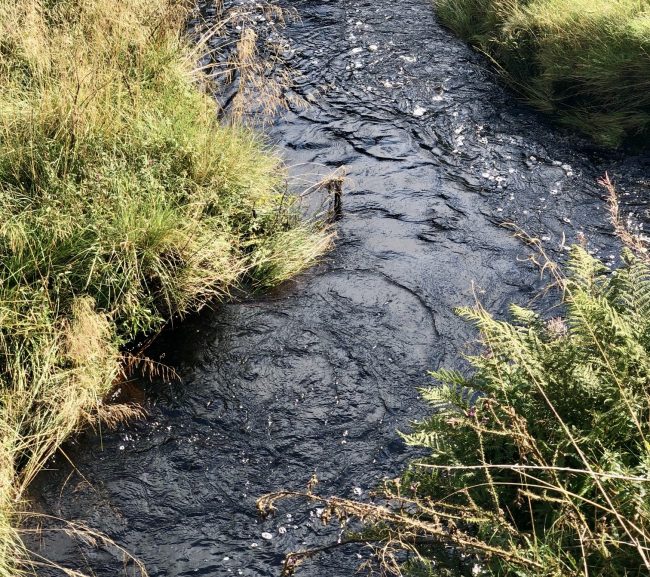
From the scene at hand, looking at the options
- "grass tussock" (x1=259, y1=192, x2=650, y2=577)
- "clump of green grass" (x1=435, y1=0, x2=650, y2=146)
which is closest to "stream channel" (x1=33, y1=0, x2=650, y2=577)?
"clump of green grass" (x1=435, y1=0, x2=650, y2=146)

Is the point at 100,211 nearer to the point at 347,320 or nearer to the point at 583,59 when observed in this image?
the point at 347,320

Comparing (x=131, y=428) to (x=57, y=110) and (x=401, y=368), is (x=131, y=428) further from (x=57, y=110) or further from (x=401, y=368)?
(x=57, y=110)

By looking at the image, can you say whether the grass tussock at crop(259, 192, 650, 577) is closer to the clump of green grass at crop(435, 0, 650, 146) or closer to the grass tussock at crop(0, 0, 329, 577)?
the grass tussock at crop(0, 0, 329, 577)

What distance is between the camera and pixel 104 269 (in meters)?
4.46

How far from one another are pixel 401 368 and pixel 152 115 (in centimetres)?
239

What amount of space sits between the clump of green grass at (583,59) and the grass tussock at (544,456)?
3.51 meters

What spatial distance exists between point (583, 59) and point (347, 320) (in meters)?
3.21

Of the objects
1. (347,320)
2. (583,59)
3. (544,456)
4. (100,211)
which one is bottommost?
(347,320)

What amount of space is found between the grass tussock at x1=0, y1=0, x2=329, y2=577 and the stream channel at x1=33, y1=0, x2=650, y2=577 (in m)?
0.24

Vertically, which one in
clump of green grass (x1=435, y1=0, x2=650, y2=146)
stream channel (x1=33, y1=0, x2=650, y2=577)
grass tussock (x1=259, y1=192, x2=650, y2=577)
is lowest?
stream channel (x1=33, y1=0, x2=650, y2=577)

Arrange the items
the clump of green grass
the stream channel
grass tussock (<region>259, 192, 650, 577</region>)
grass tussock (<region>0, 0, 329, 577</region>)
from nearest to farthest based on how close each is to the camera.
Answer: grass tussock (<region>259, 192, 650, 577</region>) → the stream channel → grass tussock (<region>0, 0, 329, 577</region>) → the clump of green grass

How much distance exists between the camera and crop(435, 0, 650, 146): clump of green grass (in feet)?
20.7

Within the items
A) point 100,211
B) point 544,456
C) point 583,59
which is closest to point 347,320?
point 100,211

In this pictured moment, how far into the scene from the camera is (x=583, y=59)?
647 centimetres
